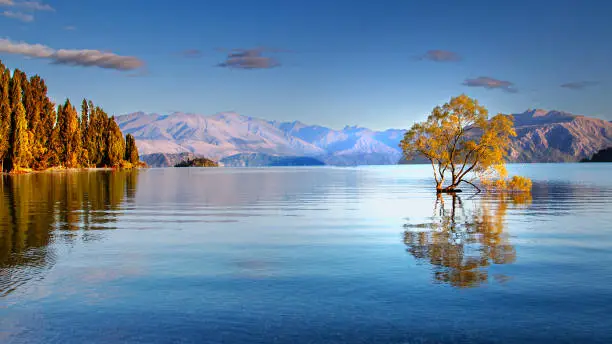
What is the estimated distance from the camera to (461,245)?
23.3 meters

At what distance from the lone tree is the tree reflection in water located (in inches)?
950

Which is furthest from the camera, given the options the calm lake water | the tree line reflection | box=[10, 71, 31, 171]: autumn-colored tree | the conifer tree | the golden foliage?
the conifer tree

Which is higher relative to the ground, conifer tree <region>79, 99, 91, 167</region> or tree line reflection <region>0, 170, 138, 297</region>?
conifer tree <region>79, 99, 91, 167</region>

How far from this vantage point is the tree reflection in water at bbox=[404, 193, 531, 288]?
56.9ft

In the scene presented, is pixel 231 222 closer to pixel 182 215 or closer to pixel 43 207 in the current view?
pixel 182 215

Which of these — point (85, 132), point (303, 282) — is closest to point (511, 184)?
point (303, 282)

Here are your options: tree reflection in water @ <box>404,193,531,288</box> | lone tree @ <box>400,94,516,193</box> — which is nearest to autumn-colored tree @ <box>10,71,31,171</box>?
lone tree @ <box>400,94,516,193</box>

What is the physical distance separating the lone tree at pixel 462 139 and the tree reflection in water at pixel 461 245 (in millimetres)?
24132

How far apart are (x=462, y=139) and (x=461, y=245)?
44023 millimetres

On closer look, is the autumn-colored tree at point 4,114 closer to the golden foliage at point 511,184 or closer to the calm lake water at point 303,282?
the calm lake water at point 303,282

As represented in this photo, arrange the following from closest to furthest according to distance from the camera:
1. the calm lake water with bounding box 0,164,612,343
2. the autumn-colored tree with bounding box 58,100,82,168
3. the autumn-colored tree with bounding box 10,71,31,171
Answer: the calm lake water with bounding box 0,164,612,343 < the autumn-colored tree with bounding box 10,71,31,171 < the autumn-colored tree with bounding box 58,100,82,168

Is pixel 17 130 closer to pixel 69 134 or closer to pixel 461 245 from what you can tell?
pixel 69 134

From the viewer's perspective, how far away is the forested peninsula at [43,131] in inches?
4663

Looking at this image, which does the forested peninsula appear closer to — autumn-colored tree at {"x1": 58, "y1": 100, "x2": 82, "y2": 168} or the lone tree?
autumn-colored tree at {"x1": 58, "y1": 100, "x2": 82, "y2": 168}
